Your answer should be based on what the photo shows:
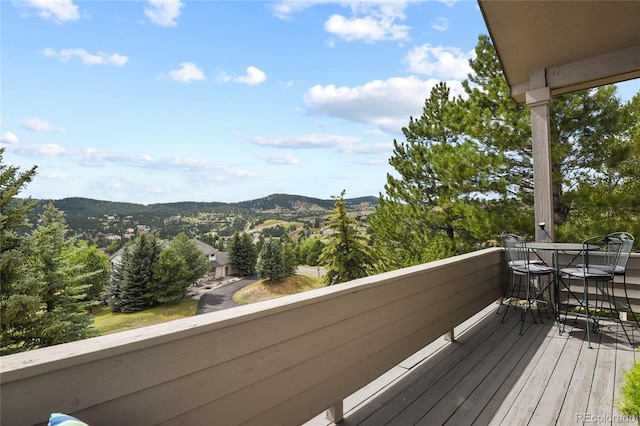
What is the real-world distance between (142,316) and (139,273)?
149 inches

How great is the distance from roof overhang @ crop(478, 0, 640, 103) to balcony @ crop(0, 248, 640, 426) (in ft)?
6.26

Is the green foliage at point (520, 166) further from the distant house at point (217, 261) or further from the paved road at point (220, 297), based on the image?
the distant house at point (217, 261)

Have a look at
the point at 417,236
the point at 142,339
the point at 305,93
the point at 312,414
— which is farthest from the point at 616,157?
the point at 305,93

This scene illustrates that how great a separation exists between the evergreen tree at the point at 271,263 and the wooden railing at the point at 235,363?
32.0 metres

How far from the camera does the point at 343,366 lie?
66.7 inches

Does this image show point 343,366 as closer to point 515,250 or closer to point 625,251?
point 515,250

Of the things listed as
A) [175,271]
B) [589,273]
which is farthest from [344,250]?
[589,273]

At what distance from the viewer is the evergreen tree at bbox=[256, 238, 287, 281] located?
33.3 m

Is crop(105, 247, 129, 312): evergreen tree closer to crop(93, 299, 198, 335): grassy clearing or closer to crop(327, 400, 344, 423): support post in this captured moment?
crop(93, 299, 198, 335): grassy clearing

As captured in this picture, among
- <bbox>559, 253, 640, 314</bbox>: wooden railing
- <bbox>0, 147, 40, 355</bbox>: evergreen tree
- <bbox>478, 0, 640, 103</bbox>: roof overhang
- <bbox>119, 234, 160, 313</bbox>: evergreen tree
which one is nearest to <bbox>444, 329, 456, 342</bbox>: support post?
<bbox>559, 253, 640, 314</bbox>: wooden railing

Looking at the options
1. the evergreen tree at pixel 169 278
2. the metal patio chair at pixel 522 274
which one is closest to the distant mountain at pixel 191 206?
the evergreen tree at pixel 169 278

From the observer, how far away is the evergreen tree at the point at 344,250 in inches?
785

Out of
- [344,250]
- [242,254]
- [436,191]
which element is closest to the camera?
[436,191]

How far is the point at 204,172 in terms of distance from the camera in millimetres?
42625
